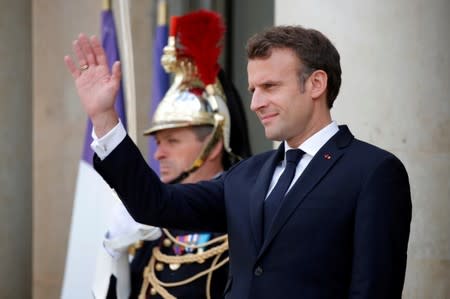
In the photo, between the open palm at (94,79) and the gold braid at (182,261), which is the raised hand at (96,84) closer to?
the open palm at (94,79)

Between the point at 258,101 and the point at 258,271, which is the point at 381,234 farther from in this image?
the point at 258,101

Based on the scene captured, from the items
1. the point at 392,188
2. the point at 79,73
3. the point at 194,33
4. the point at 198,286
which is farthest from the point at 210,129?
the point at 392,188

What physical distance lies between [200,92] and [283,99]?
1677mm

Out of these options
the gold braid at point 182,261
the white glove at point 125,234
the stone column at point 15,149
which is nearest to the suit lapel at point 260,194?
the gold braid at point 182,261

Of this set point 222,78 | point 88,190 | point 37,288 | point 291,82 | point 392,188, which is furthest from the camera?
point 37,288

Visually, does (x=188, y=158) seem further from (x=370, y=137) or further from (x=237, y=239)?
(x=237, y=239)

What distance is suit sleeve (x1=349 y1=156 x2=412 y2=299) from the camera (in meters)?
2.58

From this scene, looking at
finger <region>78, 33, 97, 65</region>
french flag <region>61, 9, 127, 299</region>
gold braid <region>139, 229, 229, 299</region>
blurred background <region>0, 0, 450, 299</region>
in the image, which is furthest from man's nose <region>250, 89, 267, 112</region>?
blurred background <region>0, 0, 450, 299</region>

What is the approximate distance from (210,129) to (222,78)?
35 cm

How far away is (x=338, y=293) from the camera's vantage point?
2670 millimetres

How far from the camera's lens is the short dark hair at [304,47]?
112 inches

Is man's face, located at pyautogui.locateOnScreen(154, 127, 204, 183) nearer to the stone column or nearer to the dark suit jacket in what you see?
the dark suit jacket

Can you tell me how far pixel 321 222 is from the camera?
2684 mm

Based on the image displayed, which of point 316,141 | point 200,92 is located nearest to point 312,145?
point 316,141
